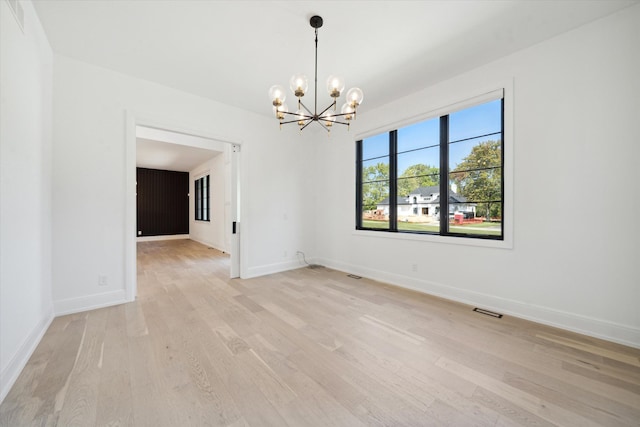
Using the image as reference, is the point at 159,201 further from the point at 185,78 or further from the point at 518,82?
the point at 518,82

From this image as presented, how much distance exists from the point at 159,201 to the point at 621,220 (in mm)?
11965

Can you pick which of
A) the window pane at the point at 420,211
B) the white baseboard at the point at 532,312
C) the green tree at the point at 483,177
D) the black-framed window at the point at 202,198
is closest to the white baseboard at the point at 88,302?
the white baseboard at the point at 532,312

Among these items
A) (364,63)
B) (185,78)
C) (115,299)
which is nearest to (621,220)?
(364,63)

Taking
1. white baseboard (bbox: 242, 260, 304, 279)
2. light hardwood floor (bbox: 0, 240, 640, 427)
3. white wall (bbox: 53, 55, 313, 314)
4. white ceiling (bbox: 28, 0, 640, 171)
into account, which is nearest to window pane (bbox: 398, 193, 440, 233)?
light hardwood floor (bbox: 0, 240, 640, 427)

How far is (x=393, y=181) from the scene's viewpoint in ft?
13.5

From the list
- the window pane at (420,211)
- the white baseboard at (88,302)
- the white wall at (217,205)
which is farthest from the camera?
the white wall at (217,205)

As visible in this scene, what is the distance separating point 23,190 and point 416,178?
4387 millimetres

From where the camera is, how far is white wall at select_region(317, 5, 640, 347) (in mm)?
2176

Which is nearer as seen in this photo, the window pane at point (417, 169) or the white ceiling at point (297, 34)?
the white ceiling at point (297, 34)

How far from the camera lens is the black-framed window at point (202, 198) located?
8.59 metres

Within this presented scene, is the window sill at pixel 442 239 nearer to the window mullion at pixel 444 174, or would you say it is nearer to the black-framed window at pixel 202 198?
the window mullion at pixel 444 174

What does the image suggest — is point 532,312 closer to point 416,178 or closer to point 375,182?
point 416,178

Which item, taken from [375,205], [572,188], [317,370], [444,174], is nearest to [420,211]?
[444,174]

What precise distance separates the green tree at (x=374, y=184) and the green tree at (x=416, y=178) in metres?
0.28
